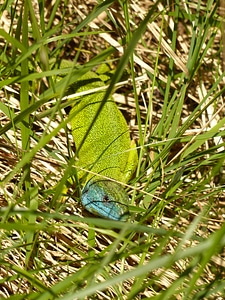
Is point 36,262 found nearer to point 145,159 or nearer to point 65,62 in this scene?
point 145,159

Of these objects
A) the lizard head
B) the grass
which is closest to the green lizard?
the lizard head

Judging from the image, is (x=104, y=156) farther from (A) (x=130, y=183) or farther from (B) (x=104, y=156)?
(A) (x=130, y=183)

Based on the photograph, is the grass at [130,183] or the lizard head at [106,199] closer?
the grass at [130,183]

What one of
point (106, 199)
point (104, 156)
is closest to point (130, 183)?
point (106, 199)

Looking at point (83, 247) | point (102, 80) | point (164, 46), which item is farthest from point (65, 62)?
point (83, 247)

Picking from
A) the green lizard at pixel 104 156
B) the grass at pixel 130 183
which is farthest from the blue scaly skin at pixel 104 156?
the grass at pixel 130 183

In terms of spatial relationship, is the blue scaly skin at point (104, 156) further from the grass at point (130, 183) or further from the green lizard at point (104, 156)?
the grass at point (130, 183)
